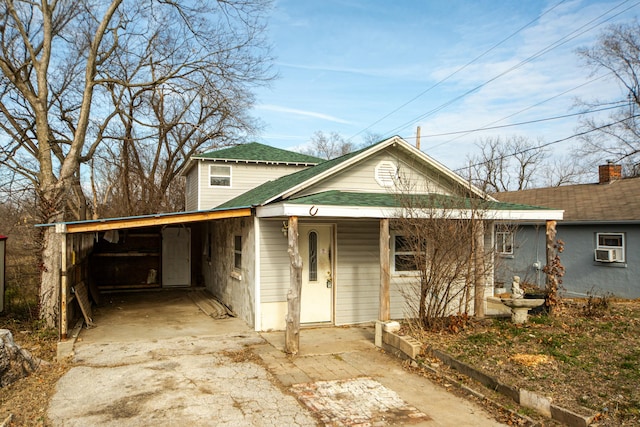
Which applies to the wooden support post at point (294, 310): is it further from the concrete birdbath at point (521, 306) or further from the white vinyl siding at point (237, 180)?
the white vinyl siding at point (237, 180)

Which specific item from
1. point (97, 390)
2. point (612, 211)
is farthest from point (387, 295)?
point (612, 211)

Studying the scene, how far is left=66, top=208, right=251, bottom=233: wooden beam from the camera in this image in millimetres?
8581

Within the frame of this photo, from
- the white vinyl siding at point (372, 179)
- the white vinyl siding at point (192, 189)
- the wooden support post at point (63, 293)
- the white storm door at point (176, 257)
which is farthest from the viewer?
the white storm door at point (176, 257)

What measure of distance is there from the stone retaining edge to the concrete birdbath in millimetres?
2395

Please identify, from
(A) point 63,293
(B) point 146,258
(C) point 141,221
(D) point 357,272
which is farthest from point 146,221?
(B) point 146,258

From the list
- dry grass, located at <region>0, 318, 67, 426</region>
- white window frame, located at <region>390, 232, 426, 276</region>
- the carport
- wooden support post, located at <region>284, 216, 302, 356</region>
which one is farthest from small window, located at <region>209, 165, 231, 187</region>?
wooden support post, located at <region>284, 216, 302, 356</region>

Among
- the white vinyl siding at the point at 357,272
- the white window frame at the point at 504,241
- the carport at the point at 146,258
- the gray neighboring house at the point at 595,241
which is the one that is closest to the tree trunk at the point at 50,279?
the carport at the point at 146,258

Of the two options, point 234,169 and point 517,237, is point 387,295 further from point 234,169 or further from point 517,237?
point 517,237

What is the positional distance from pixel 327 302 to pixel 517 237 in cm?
1122

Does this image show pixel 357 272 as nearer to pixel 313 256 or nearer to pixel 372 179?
pixel 313 256

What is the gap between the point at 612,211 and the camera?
15305mm

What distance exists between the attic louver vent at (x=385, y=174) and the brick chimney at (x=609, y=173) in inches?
492

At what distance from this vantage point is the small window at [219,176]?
52.3 feet

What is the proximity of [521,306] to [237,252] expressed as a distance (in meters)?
6.60
